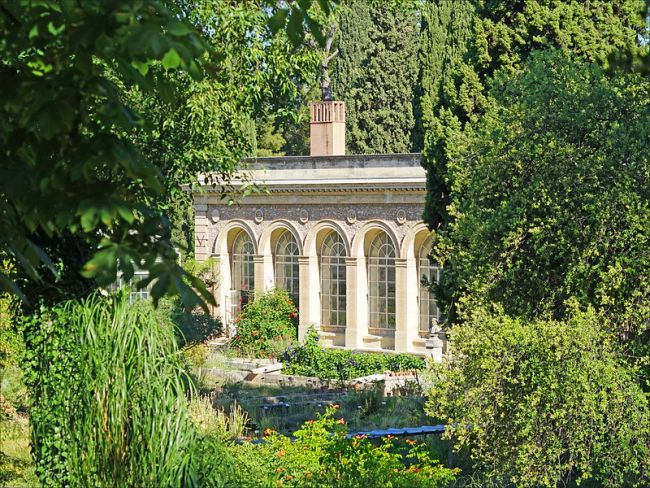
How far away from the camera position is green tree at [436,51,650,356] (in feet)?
32.5

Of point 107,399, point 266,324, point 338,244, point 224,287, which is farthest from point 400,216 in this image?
point 107,399

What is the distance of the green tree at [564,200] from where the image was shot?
991cm

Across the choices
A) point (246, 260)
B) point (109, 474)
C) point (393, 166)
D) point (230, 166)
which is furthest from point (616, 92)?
point (246, 260)

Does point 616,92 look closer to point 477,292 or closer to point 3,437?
point 477,292

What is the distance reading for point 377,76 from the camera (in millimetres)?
34375

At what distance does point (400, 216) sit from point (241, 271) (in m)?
4.99

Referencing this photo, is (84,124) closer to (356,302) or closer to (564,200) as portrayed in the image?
(564,200)

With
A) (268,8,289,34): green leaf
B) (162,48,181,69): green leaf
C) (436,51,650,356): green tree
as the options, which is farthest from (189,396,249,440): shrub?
(162,48,181,69): green leaf

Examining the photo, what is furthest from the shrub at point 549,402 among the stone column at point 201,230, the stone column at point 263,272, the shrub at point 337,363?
the stone column at point 201,230

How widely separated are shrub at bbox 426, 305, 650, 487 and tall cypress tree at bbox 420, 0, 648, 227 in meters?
3.71

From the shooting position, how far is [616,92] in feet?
33.9

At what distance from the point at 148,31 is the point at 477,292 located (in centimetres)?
754

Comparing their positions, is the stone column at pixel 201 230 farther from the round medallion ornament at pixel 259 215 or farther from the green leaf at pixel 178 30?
the green leaf at pixel 178 30

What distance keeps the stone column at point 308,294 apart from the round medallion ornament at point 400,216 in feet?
8.50
